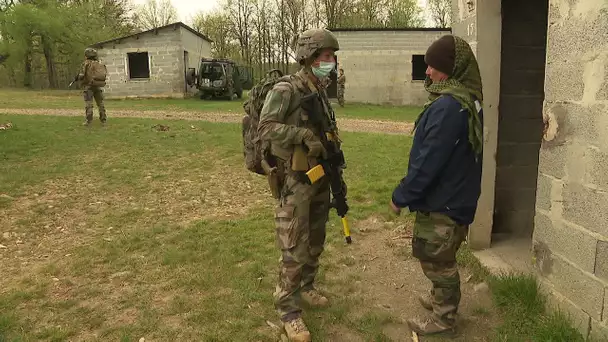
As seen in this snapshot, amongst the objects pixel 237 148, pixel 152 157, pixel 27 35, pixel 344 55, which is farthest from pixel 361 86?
pixel 27 35

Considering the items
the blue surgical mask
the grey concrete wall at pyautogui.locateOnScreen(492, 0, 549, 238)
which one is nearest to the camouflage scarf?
the blue surgical mask

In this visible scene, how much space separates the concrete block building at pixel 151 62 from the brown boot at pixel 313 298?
1899 centimetres

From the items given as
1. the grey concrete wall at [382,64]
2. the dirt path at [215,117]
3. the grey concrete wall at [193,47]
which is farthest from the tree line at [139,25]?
the dirt path at [215,117]

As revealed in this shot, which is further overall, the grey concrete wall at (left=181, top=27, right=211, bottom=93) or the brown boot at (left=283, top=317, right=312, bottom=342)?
the grey concrete wall at (left=181, top=27, right=211, bottom=93)

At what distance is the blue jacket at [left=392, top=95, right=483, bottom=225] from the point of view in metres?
2.45

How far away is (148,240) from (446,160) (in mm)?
3218

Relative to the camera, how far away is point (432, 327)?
2.87m

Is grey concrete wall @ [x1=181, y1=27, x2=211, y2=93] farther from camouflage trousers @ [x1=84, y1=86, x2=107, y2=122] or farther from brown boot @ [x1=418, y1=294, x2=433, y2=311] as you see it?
brown boot @ [x1=418, y1=294, x2=433, y2=311]

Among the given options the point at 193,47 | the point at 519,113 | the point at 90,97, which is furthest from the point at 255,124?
the point at 193,47

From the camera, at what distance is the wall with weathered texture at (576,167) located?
2.42m

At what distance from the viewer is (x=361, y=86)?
19.8m

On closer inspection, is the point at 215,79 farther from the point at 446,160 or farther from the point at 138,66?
the point at 446,160

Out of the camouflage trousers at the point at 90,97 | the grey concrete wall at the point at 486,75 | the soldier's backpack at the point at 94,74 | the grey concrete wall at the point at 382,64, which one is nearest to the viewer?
the grey concrete wall at the point at 486,75

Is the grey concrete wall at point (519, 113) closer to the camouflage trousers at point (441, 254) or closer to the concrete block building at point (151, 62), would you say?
the camouflage trousers at point (441, 254)
